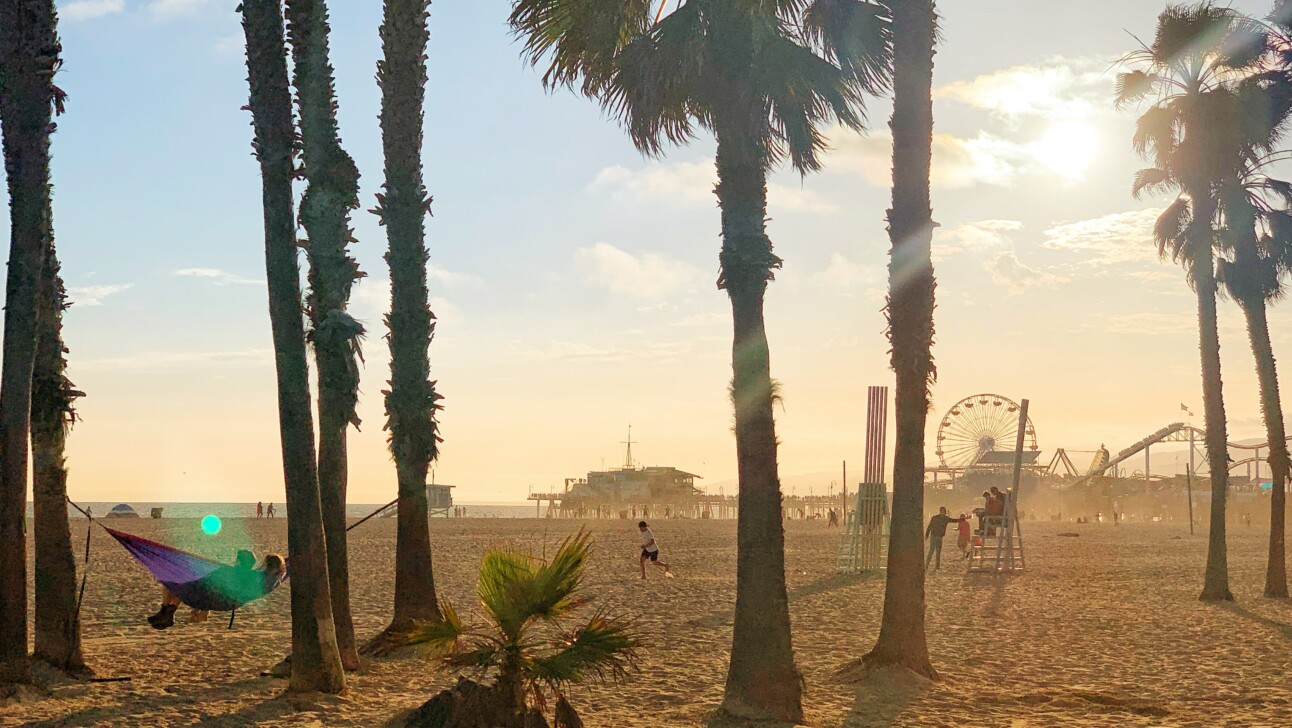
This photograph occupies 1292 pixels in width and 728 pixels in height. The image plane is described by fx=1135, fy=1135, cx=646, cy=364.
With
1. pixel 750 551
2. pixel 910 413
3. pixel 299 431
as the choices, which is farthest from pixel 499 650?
pixel 910 413

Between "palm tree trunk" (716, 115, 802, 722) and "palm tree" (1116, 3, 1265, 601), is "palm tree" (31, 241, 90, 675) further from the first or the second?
"palm tree" (1116, 3, 1265, 601)

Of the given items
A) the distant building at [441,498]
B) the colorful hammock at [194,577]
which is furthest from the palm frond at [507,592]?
the distant building at [441,498]

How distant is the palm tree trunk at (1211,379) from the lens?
19047 mm

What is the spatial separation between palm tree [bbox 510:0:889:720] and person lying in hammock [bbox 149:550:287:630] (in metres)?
6.27

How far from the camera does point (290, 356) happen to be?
31.8ft

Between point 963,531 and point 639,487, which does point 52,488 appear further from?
point 639,487

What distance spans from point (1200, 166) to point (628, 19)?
1328 cm

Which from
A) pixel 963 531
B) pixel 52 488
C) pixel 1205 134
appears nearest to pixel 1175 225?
pixel 1205 134

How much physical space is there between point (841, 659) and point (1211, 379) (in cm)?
1048

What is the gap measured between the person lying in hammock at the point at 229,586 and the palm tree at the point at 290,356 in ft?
12.0

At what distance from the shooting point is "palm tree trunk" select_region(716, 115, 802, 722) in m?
9.11

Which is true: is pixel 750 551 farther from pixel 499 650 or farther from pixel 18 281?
pixel 18 281

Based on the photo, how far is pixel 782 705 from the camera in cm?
905

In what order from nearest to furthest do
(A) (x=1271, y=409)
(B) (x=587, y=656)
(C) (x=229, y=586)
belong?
(B) (x=587, y=656) → (C) (x=229, y=586) → (A) (x=1271, y=409)
